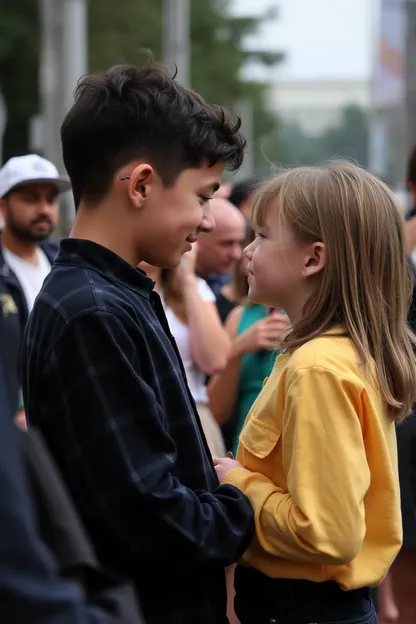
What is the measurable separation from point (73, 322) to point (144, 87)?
0.51 m

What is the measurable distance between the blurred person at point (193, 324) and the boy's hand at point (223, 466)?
2.22 m

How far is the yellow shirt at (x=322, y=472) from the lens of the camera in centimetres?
236

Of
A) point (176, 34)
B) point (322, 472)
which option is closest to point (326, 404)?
point (322, 472)

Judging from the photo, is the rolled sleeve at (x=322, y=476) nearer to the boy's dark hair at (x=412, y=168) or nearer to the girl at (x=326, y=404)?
the girl at (x=326, y=404)

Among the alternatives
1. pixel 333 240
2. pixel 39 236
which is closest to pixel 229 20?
pixel 39 236

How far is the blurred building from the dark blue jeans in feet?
416

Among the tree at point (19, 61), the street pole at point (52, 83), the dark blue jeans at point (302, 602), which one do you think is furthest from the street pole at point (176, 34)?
the dark blue jeans at point (302, 602)

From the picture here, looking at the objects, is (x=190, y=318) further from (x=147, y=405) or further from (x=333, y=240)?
(x=147, y=405)

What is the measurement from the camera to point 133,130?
235 centimetres

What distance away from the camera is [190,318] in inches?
204

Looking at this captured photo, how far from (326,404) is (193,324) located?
9.17ft

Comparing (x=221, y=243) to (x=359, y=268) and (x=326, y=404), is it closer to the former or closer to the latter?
(x=359, y=268)

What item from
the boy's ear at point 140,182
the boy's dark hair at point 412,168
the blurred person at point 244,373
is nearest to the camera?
the boy's ear at point 140,182

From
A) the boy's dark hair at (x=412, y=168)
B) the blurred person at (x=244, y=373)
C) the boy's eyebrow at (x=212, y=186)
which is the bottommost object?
the blurred person at (x=244, y=373)
